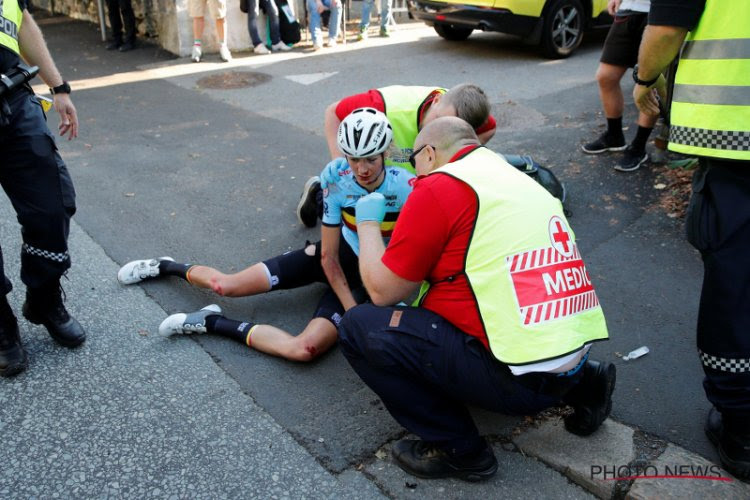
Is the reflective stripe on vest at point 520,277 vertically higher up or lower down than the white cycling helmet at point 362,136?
lower down

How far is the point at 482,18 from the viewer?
360 inches

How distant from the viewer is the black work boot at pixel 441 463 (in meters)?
2.66

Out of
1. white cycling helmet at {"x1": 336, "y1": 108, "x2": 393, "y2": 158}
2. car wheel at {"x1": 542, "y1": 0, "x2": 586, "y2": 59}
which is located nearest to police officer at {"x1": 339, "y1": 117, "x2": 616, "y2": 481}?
white cycling helmet at {"x1": 336, "y1": 108, "x2": 393, "y2": 158}

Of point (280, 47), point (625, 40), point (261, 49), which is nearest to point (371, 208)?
point (625, 40)

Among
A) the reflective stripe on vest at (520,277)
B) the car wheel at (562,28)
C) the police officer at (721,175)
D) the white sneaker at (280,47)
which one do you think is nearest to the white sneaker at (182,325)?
the reflective stripe on vest at (520,277)

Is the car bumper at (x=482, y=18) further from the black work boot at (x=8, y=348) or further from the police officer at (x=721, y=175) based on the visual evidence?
the black work boot at (x=8, y=348)

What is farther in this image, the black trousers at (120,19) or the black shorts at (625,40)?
the black trousers at (120,19)

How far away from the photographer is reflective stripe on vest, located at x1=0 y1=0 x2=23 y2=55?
306 centimetres

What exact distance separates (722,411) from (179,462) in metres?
2.07

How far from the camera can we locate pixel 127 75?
923cm

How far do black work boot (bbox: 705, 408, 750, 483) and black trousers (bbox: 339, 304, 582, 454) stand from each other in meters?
0.59

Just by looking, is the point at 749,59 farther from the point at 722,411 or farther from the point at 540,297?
the point at 722,411

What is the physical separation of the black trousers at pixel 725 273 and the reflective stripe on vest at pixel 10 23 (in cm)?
290

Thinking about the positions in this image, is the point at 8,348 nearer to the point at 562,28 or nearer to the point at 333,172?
the point at 333,172
